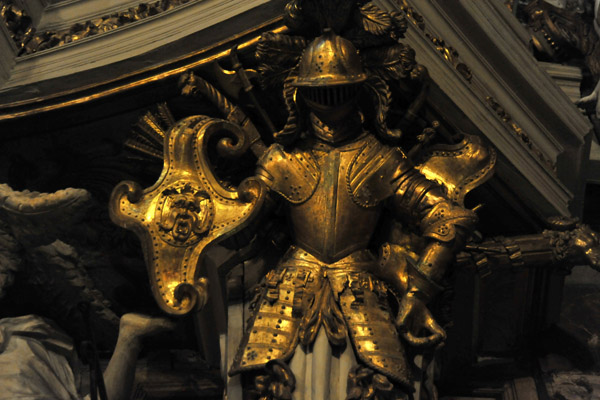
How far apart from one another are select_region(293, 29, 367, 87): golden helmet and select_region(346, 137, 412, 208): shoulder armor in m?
0.20

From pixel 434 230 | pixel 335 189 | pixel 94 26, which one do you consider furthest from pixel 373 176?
pixel 94 26

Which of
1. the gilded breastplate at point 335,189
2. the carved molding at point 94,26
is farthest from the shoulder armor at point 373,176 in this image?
the carved molding at point 94,26

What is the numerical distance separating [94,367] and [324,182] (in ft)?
2.33

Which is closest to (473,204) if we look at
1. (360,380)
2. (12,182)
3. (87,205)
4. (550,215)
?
(550,215)

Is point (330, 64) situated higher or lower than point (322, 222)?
higher

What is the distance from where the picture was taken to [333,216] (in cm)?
276

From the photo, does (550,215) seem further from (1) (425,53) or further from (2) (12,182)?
(2) (12,182)

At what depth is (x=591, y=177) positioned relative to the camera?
3.40 metres

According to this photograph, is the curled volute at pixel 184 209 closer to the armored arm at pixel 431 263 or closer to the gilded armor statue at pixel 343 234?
the gilded armor statue at pixel 343 234

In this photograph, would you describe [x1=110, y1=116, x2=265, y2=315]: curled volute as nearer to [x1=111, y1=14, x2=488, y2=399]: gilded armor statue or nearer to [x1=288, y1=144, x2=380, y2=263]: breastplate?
[x1=111, y1=14, x2=488, y2=399]: gilded armor statue

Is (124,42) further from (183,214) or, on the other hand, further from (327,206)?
(327,206)

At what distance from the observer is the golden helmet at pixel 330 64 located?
8.79ft

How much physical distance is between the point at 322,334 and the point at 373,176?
0.39 m

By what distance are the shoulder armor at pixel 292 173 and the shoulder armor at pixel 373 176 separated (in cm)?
9
